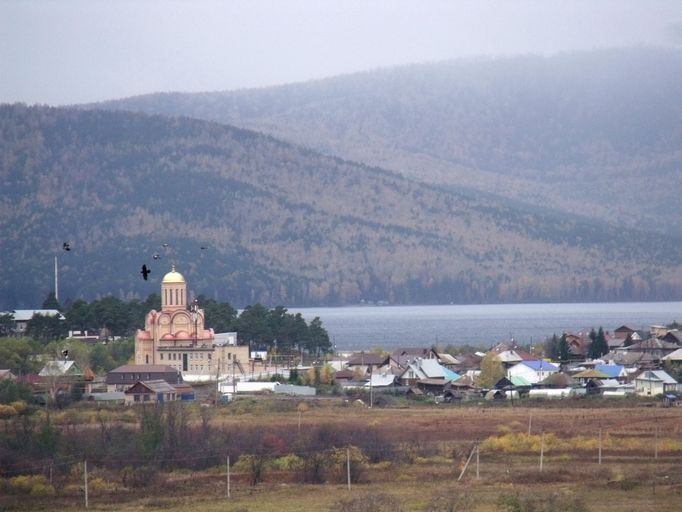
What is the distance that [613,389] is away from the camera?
6619cm

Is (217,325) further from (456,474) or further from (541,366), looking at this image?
(456,474)

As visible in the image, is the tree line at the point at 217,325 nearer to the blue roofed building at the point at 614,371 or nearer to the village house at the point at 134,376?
the village house at the point at 134,376

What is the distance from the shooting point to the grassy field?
38.9 meters

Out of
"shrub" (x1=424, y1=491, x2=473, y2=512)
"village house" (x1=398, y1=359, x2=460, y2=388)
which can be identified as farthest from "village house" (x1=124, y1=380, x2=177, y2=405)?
"shrub" (x1=424, y1=491, x2=473, y2=512)

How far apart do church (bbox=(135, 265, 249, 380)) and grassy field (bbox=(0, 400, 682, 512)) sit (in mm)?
18652

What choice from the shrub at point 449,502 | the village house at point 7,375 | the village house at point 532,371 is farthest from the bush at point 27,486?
the village house at point 532,371

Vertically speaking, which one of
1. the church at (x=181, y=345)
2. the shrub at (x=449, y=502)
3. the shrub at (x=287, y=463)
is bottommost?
the shrub at (x=449, y=502)

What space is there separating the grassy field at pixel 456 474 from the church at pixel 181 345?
734 inches

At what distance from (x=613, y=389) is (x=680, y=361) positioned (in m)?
11.6

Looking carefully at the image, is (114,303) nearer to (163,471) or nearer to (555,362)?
(555,362)

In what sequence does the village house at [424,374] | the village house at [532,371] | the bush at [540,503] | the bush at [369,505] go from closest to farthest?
1. the bush at [369,505]
2. the bush at [540,503]
3. the village house at [424,374]
4. the village house at [532,371]

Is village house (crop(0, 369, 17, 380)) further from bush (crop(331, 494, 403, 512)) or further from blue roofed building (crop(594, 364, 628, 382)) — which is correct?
bush (crop(331, 494, 403, 512))

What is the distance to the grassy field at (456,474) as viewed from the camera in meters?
38.9

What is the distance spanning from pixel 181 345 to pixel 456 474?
112 feet
